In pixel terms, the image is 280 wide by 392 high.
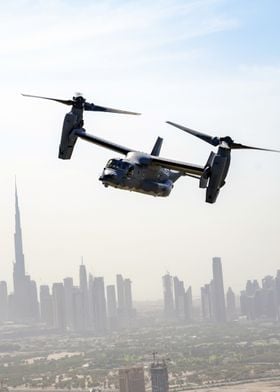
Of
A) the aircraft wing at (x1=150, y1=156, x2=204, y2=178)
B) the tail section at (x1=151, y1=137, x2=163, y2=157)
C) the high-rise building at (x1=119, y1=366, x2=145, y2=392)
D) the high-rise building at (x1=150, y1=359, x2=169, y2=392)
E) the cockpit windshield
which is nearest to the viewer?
the aircraft wing at (x1=150, y1=156, x2=204, y2=178)

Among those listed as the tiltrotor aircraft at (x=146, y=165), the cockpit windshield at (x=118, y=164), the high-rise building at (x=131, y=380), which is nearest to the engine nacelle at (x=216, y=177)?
the tiltrotor aircraft at (x=146, y=165)

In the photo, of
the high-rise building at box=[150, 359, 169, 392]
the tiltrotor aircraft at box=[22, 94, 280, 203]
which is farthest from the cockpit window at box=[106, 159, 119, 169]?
the high-rise building at box=[150, 359, 169, 392]

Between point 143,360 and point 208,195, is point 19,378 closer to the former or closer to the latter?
point 143,360

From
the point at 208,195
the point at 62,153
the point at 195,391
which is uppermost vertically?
the point at 62,153

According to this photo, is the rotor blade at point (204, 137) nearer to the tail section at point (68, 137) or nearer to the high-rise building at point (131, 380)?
the tail section at point (68, 137)

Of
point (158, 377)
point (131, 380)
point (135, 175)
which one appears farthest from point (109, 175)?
point (158, 377)

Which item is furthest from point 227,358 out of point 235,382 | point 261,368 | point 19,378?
point 19,378

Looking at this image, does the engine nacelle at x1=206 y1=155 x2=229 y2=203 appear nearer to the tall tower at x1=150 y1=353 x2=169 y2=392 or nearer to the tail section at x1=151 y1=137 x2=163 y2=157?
the tail section at x1=151 y1=137 x2=163 y2=157
